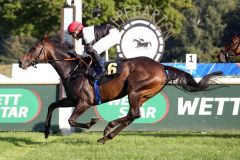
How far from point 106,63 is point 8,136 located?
3.01 metres

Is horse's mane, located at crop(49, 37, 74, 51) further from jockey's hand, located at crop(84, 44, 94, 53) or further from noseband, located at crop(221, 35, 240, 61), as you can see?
noseband, located at crop(221, 35, 240, 61)

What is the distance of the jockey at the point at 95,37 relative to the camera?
10125 mm

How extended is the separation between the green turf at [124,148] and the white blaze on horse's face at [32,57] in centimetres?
143

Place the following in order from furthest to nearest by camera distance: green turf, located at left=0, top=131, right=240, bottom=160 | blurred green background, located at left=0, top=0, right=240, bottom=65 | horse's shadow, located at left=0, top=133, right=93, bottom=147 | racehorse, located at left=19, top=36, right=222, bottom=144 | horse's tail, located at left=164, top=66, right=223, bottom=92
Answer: blurred green background, located at left=0, top=0, right=240, bottom=65 < horse's shadow, located at left=0, top=133, right=93, bottom=147 < horse's tail, located at left=164, top=66, right=223, bottom=92 < racehorse, located at left=19, top=36, right=222, bottom=144 < green turf, located at left=0, top=131, right=240, bottom=160

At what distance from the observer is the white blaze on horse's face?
1050 centimetres

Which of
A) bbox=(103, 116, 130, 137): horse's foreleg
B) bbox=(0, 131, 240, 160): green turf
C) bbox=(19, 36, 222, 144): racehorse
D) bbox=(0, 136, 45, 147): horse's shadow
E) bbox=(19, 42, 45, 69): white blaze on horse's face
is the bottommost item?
bbox=(0, 136, 45, 147): horse's shadow

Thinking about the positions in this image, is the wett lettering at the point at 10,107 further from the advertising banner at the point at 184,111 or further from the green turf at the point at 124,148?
the advertising banner at the point at 184,111

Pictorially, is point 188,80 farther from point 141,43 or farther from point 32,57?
point 141,43

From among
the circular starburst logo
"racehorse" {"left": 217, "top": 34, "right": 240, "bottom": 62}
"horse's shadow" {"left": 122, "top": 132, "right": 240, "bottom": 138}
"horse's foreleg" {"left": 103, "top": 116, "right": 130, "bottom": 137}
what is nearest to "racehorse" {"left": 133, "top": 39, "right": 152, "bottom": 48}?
the circular starburst logo

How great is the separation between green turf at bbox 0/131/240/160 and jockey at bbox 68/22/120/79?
1339 millimetres

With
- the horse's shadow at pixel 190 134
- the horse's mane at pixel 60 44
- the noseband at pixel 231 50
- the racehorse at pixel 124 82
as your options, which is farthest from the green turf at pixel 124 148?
the horse's mane at pixel 60 44

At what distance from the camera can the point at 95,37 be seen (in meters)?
10.2

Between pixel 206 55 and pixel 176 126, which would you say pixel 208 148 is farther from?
pixel 206 55

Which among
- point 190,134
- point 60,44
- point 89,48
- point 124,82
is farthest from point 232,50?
point 60,44
